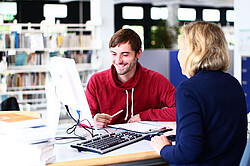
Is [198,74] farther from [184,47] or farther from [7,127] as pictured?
[7,127]

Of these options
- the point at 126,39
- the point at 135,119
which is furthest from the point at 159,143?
the point at 126,39

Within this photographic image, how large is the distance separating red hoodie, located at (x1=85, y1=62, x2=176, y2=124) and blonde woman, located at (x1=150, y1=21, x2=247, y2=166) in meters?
0.94

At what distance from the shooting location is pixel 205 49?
1.59 metres

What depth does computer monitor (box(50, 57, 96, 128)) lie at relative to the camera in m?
1.83

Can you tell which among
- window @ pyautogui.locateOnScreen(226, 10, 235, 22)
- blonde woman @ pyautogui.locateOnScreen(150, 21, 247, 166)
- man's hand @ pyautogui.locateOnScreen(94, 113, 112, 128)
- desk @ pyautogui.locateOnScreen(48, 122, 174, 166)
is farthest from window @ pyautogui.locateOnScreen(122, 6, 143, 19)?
blonde woman @ pyautogui.locateOnScreen(150, 21, 247, 166)

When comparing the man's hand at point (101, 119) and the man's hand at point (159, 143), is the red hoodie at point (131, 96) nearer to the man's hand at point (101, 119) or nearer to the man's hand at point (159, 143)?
the man's hand at point (101, 119)

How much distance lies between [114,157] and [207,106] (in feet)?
1.59

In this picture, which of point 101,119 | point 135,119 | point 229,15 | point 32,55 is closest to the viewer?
point 101,119

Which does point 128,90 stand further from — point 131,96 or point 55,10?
point 55,10

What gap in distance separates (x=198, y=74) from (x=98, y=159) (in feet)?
1.88

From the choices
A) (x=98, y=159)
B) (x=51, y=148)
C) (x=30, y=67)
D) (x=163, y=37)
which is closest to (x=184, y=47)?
(x=98, y=159)

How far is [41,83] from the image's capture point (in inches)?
272

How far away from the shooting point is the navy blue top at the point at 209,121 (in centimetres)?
153

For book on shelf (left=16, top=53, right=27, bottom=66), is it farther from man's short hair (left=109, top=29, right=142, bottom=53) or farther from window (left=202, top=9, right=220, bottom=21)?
window (left=202, top=9, right=220, bottom=21)
